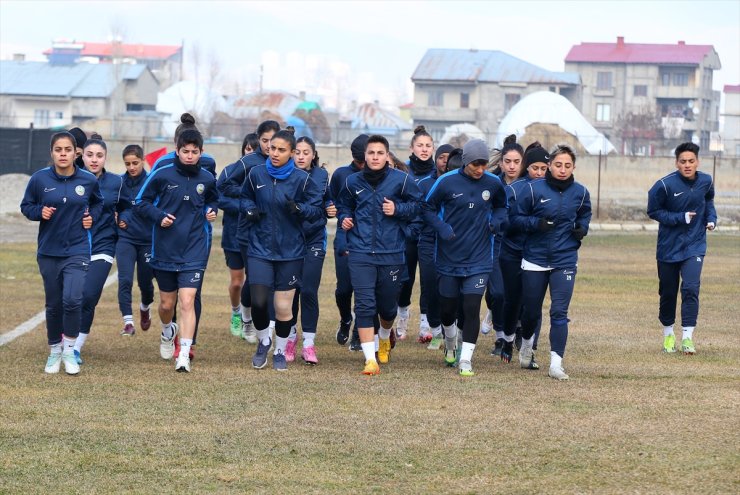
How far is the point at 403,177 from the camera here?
11.1 m

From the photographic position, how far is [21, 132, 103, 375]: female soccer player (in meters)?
10.8

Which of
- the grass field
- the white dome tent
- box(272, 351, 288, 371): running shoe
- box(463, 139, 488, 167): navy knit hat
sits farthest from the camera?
the white dome tent

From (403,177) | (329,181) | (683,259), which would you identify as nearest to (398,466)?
(403,177)

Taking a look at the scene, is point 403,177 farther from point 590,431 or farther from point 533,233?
point 590,431

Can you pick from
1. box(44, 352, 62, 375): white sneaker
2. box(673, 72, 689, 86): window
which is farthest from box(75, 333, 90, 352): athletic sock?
box(673, 72, 689, 86): window

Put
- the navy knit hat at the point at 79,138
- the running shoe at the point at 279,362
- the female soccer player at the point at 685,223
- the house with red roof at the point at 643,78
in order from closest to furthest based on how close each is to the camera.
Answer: the running shoe at the point at 279,362
the navy knit hat at the point at 79,138
the female soccer player at the point at 685,223
the house with red roof at the point at 643,78

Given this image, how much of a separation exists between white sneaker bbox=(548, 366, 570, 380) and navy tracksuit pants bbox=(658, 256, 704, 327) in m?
2.41

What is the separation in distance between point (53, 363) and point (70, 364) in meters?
0.20

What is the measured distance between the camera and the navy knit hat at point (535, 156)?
11789mm

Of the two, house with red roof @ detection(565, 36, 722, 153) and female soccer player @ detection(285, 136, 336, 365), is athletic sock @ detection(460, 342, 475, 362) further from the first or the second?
house with red roof @ detection(565, 36, 722, 153)

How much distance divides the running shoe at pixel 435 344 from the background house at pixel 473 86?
345ft

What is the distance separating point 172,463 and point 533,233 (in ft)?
15.2

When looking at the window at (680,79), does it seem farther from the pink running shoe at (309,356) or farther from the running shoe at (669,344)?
the pink running shoe at (309,356)

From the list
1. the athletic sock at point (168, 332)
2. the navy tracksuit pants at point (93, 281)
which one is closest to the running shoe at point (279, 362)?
the athletic sock at point (168, 332)
